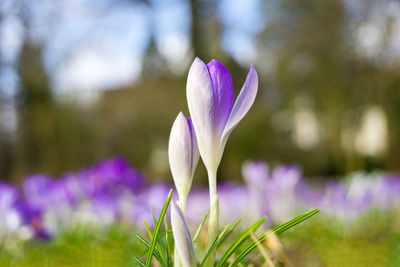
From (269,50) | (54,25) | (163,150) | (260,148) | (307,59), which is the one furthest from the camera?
(260,148)

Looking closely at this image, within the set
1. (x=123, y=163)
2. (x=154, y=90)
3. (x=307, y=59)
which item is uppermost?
(x=123, y=163)

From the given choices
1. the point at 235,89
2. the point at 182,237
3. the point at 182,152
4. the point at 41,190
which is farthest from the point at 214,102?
the point at 235,89

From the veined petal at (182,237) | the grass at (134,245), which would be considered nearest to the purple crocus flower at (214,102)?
the veined petal at (182,237)

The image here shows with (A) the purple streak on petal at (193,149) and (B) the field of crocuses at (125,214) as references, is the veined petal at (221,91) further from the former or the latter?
(B) the field of crocuses at (125,214)

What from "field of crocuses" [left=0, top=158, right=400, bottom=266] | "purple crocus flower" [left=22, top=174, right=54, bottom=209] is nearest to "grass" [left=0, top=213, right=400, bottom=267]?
"field of crocuses" [left=0, top=158, right=400, bottom=266]

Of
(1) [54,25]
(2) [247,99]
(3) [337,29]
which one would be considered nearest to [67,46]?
(1) [54,25]

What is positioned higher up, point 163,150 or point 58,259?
point 58,259

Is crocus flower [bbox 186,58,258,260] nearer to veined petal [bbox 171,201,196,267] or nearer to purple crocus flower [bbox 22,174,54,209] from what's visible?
veined petal [bbox 171,201,196,267]

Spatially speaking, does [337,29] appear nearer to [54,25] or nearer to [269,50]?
[269,50]
